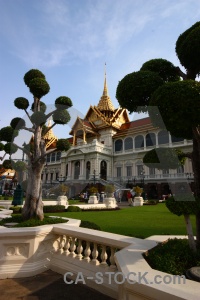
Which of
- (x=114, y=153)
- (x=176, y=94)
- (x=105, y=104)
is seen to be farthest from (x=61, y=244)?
(x=105, y=104)

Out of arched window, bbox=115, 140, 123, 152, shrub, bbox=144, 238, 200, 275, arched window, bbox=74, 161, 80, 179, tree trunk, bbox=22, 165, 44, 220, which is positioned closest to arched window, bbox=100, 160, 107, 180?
arched window, bbox=115, 140, 123, 152

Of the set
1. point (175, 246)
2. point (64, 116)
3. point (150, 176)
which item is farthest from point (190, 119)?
point (150, 176)

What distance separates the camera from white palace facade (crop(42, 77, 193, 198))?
99.0 feet

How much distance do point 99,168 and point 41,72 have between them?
28630 mm

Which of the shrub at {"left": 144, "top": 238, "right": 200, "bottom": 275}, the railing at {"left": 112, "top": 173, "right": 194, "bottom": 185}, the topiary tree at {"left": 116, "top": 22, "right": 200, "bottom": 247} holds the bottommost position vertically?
the shrub at {"left": 144, "top": 238, "right": 200, "bottom": 275}

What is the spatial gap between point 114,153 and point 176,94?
3466cm

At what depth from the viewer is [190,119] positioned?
277 cm

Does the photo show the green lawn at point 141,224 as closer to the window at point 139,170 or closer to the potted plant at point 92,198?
the potted plant at point 92,198

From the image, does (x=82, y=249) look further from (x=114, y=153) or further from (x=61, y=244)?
(x=114, y=153)

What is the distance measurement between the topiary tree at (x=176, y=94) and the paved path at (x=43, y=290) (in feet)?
6.12

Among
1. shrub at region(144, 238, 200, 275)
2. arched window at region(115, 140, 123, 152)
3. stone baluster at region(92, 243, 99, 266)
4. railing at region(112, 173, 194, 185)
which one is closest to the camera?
shrub at region(144, 238, 200, 275)

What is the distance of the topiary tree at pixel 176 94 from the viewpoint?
2689 mm

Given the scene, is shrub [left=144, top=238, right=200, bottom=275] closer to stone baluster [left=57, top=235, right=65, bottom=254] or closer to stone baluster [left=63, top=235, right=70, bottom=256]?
stone baluster [left=63, top=235, right=70, bottom=256]

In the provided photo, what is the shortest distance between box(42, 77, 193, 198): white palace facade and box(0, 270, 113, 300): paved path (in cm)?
2615
